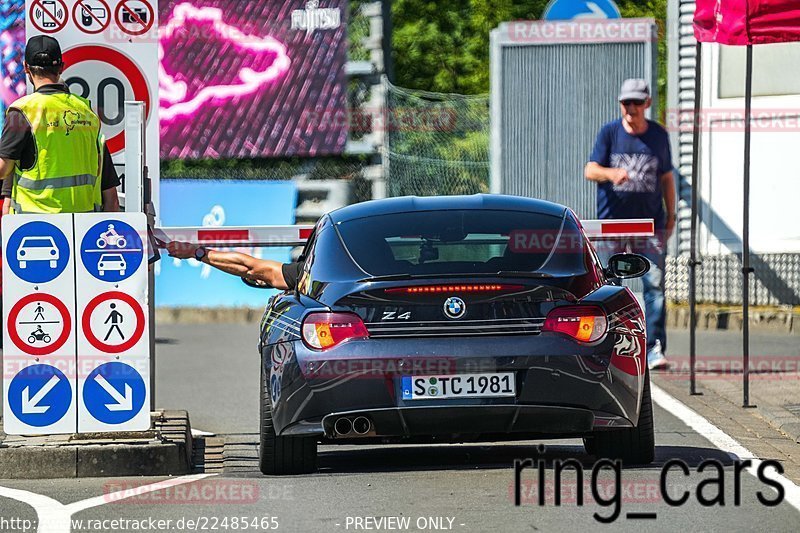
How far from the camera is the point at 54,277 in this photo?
9141 millimetres

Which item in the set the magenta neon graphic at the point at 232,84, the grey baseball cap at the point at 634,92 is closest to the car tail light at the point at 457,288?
the grey baseball cap at the point at 634,92

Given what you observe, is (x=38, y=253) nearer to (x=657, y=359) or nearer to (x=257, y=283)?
(x=257, y=283)

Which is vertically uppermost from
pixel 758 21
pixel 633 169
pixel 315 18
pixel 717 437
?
pixel 315 18

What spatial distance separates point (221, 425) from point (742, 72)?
10.7m

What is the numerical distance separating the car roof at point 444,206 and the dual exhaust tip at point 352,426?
125cm

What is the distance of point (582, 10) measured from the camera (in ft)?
69.4

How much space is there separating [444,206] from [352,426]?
140 centimetres

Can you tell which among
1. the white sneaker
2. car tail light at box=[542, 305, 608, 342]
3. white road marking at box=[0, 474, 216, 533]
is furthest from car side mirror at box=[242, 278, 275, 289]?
the white sneaker

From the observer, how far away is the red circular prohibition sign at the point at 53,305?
29.8 feet

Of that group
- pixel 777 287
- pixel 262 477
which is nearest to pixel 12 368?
pixel 262 477

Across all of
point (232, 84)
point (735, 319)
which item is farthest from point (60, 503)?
point (232, 84)

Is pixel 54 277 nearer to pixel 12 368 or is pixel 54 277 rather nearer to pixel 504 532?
pixel 12 368

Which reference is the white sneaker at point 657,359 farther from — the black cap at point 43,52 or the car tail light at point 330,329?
the car tail light at point 330,329

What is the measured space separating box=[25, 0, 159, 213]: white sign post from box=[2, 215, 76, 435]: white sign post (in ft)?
4.64
